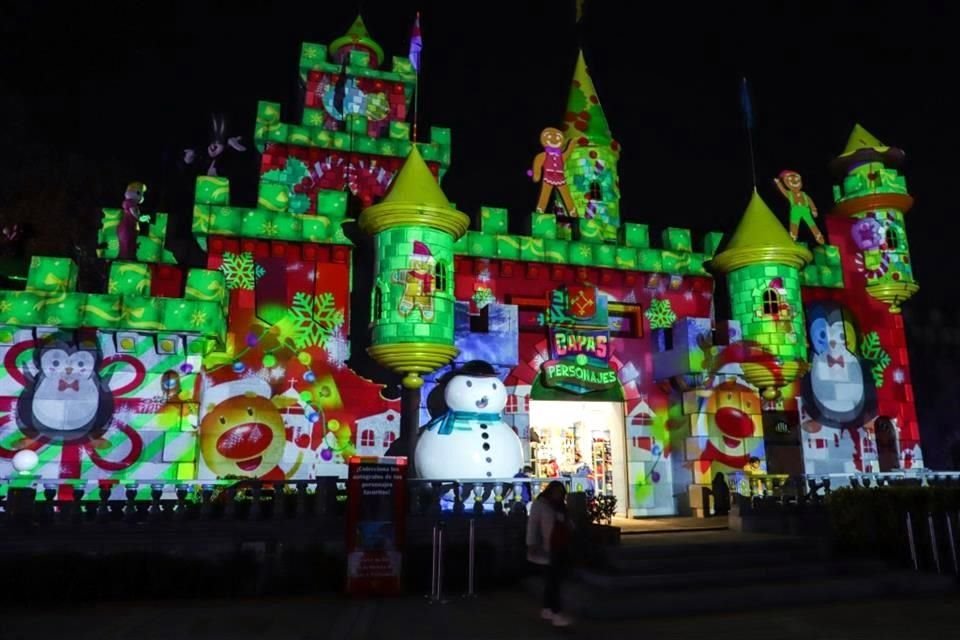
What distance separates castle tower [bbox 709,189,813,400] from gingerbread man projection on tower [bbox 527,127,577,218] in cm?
466

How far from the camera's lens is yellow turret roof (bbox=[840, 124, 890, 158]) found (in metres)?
20.1

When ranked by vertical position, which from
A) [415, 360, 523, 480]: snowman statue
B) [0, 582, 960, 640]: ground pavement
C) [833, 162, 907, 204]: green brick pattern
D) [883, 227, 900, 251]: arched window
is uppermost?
[833, 162, 907, 204]: green brick pattern

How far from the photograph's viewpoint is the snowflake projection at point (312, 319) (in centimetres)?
1562

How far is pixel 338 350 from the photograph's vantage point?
15.8 metres

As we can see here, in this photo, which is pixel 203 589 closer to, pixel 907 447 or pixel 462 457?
pixel 462 457

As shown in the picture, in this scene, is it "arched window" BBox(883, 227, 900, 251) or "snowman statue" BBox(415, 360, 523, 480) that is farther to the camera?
"arched window" BBox(883, 227, 900, 251)

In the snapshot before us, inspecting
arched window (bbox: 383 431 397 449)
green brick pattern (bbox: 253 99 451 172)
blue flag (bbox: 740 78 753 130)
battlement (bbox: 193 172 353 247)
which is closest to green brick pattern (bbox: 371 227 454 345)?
battlement (bbox: 193 172 353 247)

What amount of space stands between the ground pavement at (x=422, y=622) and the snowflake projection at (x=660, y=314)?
9741 mm

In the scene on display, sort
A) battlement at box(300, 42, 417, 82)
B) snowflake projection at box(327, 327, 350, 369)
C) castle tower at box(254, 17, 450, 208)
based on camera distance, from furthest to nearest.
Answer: battlement at box(300, 42, 417, 82) → castle tower at box(254, 17, 450, 208) → snowflake projection at box(327, 327, 350, 369)

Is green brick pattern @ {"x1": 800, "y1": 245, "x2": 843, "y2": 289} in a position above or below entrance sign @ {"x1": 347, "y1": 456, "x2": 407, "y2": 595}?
above

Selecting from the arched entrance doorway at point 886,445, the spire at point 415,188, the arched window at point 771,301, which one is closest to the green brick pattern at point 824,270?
the arched window at point 771,301

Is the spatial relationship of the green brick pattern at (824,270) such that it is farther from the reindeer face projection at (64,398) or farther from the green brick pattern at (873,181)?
the reindeer face projection at (64,398)

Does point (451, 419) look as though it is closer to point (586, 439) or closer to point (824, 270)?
point (586, 439)

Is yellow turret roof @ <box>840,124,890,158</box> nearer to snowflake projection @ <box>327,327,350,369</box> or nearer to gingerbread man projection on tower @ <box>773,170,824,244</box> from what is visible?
gingerbread man projection on tower @ <box>773,170,824,244</box>
